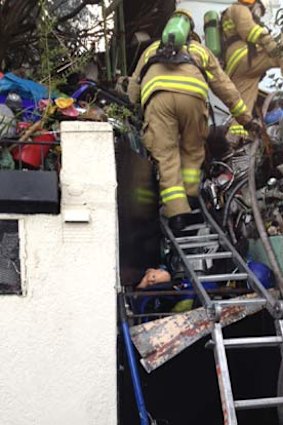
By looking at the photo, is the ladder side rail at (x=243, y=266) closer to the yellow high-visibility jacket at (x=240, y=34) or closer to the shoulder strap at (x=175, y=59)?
the shoulder strap at (x=175, y=59)

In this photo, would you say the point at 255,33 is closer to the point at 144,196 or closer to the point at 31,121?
the point at 144,196

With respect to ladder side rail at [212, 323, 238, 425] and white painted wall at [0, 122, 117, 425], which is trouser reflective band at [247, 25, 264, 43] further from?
ladder side rail at [212, 323, 238, 425]

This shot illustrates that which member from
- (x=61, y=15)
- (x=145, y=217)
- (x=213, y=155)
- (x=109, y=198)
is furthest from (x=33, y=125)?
(x=61, y=15)

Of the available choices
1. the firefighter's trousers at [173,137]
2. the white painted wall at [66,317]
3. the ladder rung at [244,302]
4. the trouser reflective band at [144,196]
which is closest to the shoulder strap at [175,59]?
the firefighter's trousers at [173,137]

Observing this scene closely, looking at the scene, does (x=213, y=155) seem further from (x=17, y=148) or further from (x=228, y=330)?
(x=17, y=148)

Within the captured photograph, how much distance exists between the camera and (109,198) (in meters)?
3.47

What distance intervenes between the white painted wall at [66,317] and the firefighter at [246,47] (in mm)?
2950

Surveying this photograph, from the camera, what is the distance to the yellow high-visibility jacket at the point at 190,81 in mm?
4816

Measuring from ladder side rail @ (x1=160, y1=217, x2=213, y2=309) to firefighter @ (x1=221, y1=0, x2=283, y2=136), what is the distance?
→ 67.4 inches

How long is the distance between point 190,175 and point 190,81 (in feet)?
2.58

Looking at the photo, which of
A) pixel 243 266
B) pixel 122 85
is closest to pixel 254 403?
pixel 243 266

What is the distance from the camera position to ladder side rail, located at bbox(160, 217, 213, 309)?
11.3 feet

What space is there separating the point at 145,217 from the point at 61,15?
3016 mm

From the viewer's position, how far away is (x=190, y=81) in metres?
4.81
